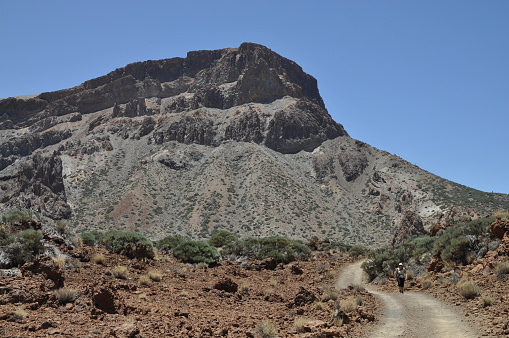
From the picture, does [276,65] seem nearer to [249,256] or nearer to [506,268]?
[249,256]

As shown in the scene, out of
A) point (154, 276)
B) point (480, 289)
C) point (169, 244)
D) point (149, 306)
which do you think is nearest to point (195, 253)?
point (154, 276)

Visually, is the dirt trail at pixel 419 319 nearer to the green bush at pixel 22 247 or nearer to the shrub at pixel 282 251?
the green bush at pixel 22 247

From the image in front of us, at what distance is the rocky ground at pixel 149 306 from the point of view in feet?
30.9

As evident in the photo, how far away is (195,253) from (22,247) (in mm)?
12155

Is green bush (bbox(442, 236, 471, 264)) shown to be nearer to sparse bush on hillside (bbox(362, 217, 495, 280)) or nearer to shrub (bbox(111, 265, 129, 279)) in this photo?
sparse bush on hillside (bbox(362, 217, 495, 280))

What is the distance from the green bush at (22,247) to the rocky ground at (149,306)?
3.38ft

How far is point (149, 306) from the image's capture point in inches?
481

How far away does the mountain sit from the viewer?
6888 cm

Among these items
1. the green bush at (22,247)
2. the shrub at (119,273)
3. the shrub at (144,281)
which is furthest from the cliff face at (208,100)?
the green bush at (22,247)

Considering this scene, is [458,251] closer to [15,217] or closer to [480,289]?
[480,289]

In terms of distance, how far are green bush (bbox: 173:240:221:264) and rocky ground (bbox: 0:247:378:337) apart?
5232 mm

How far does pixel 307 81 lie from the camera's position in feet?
431

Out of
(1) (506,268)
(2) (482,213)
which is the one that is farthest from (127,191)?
(1) (506,268)

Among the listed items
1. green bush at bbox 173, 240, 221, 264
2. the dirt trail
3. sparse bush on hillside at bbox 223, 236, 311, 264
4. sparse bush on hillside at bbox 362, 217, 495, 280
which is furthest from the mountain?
the dirt trail
